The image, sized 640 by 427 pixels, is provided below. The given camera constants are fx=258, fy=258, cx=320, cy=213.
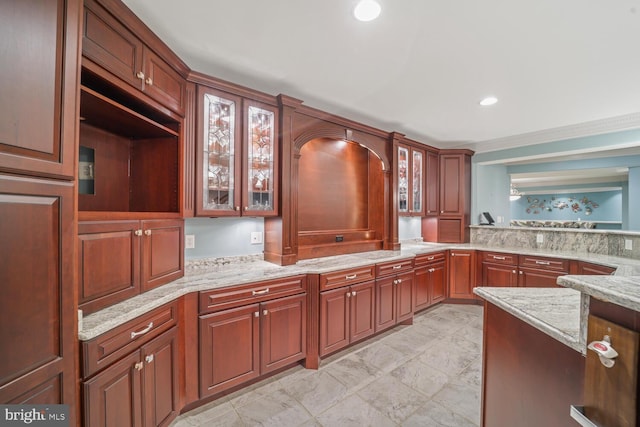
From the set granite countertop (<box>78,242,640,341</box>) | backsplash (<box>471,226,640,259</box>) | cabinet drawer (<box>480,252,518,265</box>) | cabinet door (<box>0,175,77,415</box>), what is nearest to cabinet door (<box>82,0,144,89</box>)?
cabinet door (<box>0,175,77,415</box>)

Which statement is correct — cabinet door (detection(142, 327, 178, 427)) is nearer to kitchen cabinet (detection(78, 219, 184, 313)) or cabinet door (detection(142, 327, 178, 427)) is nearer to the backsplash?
kitchen cabinet (detection(78, 219, 184, 313))

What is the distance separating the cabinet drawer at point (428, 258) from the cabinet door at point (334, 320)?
1.34 meters

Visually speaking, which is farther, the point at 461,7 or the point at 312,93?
the point at 312,93

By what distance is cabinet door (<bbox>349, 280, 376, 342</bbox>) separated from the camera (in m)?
2.57

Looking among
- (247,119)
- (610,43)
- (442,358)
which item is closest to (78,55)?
(247,119)

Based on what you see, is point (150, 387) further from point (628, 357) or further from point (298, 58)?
point (298, 58)

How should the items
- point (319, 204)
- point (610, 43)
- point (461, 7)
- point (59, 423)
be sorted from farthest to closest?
point (319, 204) → point (610, 43) → point (461, 7) → point (59, 423)

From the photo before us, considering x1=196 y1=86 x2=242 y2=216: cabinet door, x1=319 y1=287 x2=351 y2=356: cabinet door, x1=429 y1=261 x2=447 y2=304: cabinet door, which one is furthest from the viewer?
x1=429 y1=261 x2=447 y2=304: cabinet door

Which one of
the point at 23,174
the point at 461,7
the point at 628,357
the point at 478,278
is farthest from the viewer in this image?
the point at 478,278

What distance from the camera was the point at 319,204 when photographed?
3184 mm

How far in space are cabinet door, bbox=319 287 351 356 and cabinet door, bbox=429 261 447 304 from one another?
167 cm

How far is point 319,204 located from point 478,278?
8.68ft

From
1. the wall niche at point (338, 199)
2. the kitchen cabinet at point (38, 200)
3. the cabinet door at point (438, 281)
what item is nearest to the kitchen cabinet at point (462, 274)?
the cabinet door at point (438, 281)

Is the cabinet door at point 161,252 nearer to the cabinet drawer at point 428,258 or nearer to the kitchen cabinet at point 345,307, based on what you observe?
the kitchen cabinet at point 345,307
